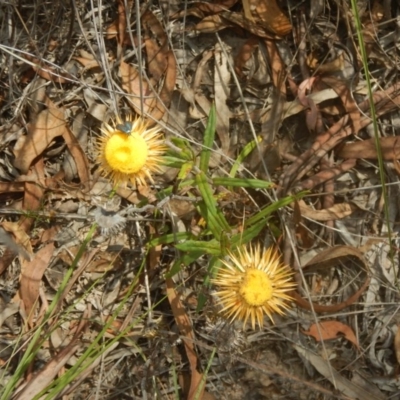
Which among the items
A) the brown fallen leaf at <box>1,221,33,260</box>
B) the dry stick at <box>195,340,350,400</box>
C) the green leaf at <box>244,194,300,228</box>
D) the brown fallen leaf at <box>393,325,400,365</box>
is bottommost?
the dry stick at <box>195,340,350,400</box>

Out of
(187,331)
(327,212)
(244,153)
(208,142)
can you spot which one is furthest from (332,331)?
(208,142)

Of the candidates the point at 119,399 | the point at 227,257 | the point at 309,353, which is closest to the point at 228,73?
the point at 227,257

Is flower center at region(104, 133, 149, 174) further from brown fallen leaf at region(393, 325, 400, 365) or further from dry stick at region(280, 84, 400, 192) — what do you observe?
brown fallen leaf at region(393, 325, 400, 365)

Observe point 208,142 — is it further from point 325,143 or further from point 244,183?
point 325,143

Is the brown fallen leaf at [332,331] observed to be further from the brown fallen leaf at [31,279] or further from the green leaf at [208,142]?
the brown fallen leaf at [31,279]

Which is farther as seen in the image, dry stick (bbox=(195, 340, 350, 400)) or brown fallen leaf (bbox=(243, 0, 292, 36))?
brown fallen leaf (bbox=(243, 0, 292, 36))

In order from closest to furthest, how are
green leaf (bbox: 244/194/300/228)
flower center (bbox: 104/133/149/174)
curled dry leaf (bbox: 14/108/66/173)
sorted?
flower center (bbox: 104/133/149/174) < green leaf (bbox: 244/194/300/228) < curled dry leaf (bbox: 14/108/66/173)

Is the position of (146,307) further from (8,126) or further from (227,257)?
(8,126)

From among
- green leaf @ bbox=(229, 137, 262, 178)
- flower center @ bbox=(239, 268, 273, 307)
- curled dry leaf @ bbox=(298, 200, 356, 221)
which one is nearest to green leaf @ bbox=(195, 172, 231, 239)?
green leaf @ bbox=(229, 137, 262, 178)

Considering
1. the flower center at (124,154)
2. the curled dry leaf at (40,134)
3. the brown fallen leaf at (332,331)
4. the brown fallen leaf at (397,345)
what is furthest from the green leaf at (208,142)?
the brown fallen leaf at (397,345)
